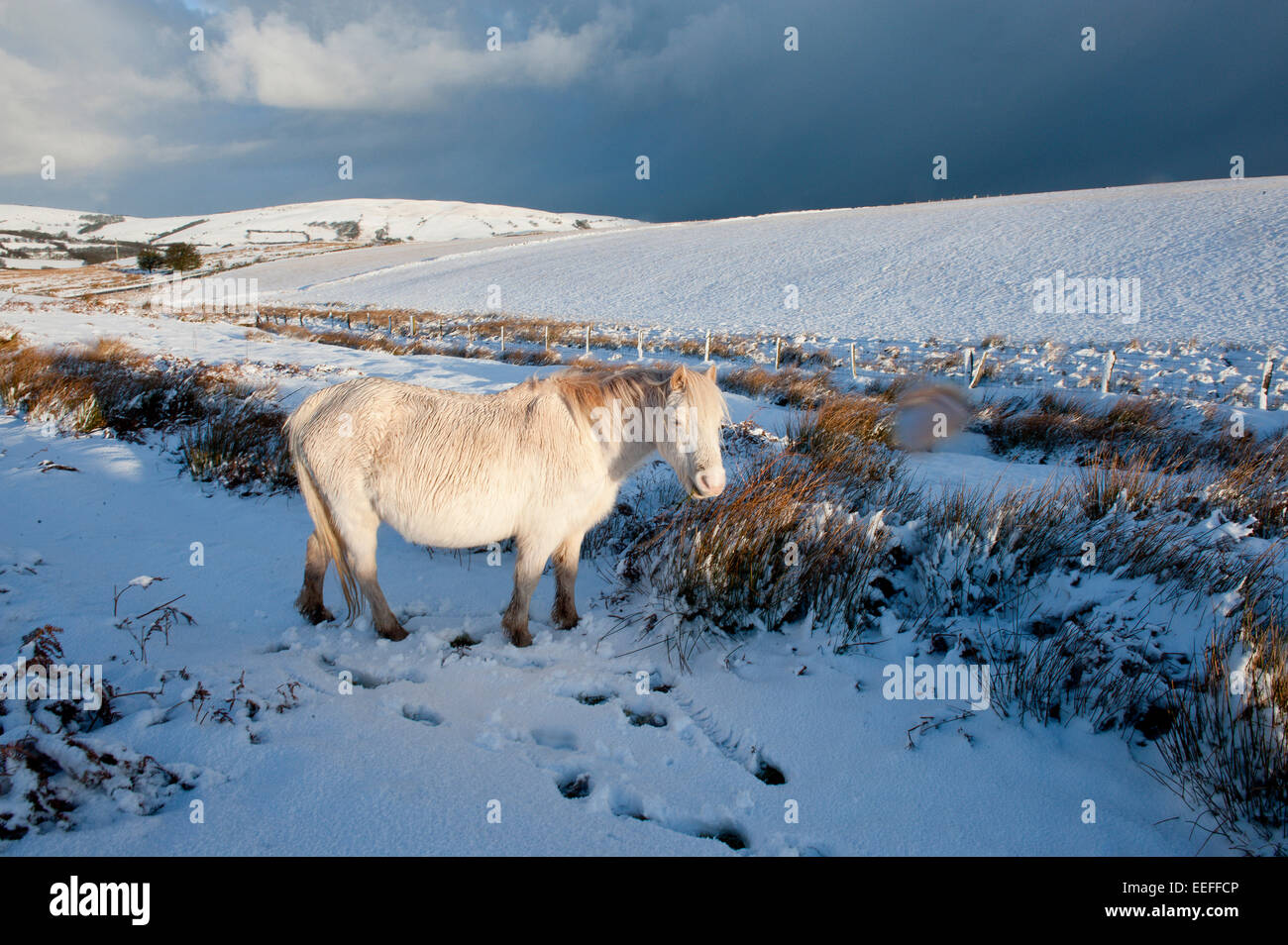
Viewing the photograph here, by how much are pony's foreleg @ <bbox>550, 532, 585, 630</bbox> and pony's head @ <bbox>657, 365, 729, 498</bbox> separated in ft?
3.57

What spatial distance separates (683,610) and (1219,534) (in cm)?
353

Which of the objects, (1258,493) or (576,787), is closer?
(576,787)

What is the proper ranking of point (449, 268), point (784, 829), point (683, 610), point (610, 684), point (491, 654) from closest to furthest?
1. point (784, 829)
2. point (610, 684)
3. point (491, 654)
4. point (683, 610)
5. point (449, 268)

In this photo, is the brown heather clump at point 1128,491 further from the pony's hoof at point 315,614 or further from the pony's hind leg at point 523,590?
the pony's hoof at point 315,614

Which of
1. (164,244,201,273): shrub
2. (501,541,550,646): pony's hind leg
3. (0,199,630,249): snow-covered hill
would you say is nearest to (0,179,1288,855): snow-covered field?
(501,541,550,646): pony's hind leg

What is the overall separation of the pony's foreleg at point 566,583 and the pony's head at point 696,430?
1087 millimetres

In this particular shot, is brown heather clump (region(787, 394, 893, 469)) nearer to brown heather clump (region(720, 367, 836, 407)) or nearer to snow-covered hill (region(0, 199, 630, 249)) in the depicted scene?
brown heather clump (region(720, 367, 836, 407))

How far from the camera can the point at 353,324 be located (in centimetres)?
2770

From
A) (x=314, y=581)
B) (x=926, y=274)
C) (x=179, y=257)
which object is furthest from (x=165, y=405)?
(x=179, y=257)

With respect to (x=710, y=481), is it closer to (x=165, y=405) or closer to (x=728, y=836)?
(x=728, y=836)

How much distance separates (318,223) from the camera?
110 m

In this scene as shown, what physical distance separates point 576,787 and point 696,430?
1.83 m
